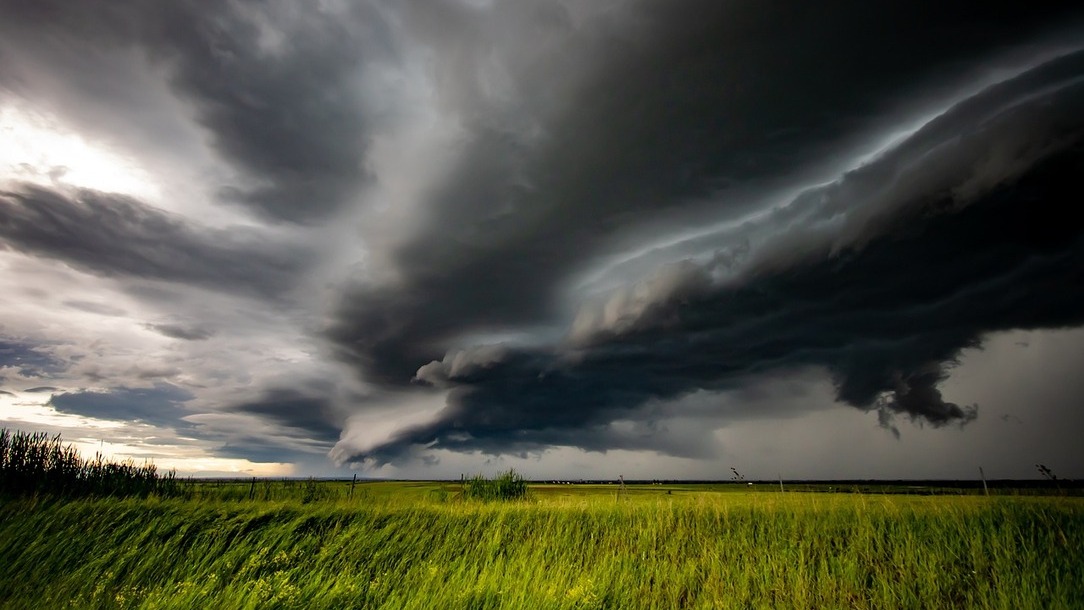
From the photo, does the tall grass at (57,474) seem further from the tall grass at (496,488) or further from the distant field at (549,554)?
the tall grass at (496,488)

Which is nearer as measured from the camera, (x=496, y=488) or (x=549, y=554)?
(x=549, y=554)

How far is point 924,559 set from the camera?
11.8 metres

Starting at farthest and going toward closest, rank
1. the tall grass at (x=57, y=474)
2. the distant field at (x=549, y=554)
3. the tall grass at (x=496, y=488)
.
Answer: the tall grass at (x=496, y=488) < the tall grass at (x=57, y=474) < the distant field at (x=549, y=554)

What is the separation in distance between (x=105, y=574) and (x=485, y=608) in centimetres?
867

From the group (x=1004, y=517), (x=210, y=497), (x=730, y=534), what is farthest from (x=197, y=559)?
(x=1004, y=517)

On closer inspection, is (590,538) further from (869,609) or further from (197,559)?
(197,559)

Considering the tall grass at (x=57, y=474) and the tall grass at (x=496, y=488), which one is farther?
the tall grass at (x=496, y=488)

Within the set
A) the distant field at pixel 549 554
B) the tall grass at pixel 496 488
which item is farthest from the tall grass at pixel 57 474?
the tall grass at pixel 496 488

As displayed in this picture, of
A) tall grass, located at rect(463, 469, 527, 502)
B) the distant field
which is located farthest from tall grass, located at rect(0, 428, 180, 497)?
tall grass, located at rect(463, 469, 527, 502)

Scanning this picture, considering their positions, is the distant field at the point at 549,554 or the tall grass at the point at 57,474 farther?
the tall grass at the point at 57,474

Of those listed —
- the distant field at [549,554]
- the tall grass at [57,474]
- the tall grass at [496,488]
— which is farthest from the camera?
the tall grass at [496,488]

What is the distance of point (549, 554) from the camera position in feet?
46.2

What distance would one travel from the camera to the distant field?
829 centimetres

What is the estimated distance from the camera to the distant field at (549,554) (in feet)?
27.2
